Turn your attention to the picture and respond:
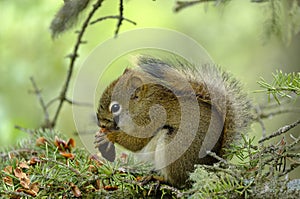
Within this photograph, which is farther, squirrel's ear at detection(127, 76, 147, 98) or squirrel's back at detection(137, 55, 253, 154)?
squirrel's ear at detection(127, 76, 147, 98)

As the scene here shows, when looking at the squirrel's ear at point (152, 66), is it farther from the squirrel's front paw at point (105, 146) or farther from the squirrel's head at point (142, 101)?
the squirrel's front paw at point (105, 146)

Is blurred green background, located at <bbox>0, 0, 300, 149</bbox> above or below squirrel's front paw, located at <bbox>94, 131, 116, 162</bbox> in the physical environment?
above

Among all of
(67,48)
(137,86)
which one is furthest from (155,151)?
(67,48)

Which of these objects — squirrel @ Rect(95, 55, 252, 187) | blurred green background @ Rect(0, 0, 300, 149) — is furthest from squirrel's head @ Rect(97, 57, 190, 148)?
blurred green background @ Rect(0, 0, 300, 149)

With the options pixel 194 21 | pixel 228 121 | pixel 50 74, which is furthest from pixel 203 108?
pixel 194 21

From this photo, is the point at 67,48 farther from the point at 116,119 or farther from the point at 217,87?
the point at 217,87

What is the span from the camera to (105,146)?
1.40 meters

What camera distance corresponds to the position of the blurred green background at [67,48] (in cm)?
251

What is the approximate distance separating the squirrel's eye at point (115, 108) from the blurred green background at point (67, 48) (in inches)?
29.2

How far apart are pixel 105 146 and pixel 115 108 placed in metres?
0.10

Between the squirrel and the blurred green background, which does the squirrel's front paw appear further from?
the blurred green background

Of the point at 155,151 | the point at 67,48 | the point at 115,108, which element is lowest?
the point at 155,151

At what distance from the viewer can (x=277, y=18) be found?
4.93 feet

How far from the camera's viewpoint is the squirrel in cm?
123
